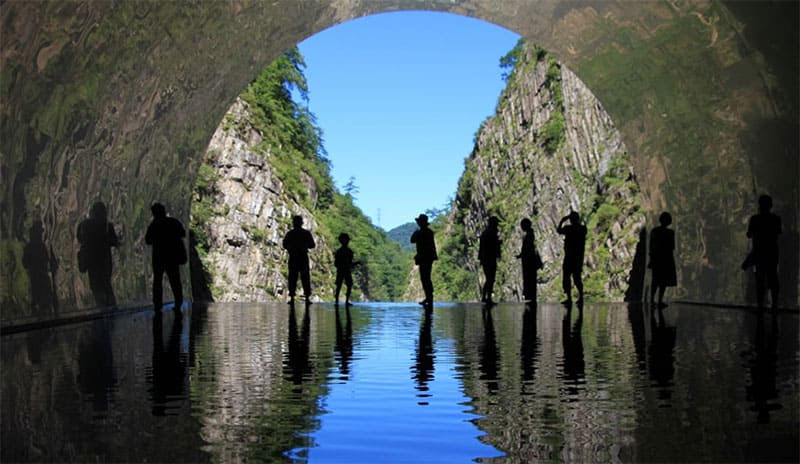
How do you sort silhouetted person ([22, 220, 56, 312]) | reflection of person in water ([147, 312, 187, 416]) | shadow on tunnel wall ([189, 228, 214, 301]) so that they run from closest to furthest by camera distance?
reflection of person in water ([147, 312, 187, 416])
silhouetted person ([22, 220, 56, 312])
shadow on tunnel wall ([189, 228, 214, 301])

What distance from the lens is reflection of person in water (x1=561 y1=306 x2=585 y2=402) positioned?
5.74m

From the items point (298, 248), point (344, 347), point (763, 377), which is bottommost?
point (763, 377)

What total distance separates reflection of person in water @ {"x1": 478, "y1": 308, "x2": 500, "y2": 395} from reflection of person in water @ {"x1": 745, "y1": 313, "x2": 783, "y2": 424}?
1.35m

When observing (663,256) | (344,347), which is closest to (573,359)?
(344,347)

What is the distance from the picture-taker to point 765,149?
15.6 meters

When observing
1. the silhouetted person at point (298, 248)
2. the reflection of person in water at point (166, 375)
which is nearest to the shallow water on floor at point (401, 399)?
the reflection of person in water at point (166, 375)

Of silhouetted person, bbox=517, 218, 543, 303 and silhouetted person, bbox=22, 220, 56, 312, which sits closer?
silhouetted person, bbox=22, 220, 56, 312

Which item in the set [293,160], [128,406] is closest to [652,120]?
[128,406]

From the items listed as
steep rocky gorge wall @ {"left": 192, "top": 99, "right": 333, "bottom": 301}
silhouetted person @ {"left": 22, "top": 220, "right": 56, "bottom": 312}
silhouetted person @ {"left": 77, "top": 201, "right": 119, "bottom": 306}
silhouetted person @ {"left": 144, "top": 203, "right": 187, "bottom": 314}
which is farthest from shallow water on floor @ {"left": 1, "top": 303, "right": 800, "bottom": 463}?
steep rocky gorge wall @ {"left": 192, "top": 99, "right": 333, "bottom": 301}

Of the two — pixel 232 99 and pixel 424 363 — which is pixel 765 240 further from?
pixel 232 99

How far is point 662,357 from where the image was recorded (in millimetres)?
7867

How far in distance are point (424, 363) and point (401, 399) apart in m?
2.05

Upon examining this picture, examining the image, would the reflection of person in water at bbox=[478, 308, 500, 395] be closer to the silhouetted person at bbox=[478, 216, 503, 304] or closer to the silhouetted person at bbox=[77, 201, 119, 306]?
the silhouetted person at bbox=[77, 201, 119, 306]

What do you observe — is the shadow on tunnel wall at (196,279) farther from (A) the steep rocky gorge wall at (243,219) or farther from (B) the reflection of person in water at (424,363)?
(A) the steep rocky gorge wall at (243,219)
